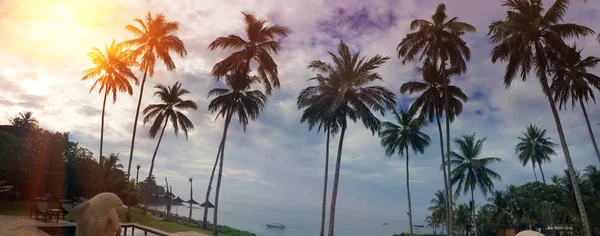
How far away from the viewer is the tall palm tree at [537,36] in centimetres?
1962

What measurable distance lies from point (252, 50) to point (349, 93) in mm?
8563

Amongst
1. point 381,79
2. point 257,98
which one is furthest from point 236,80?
point 381,79

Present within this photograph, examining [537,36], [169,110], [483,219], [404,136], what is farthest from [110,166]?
[483,219]

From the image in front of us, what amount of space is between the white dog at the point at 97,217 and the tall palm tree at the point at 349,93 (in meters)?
17.0

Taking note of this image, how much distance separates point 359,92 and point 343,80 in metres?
1.46

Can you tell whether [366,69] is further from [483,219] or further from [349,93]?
[483,219]

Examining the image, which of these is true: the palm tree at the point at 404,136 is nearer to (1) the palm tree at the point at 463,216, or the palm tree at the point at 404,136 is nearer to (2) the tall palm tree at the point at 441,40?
(2) the tall palm tree at the point at 441,40

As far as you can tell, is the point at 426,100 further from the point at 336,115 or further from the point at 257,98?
the point at 257,98

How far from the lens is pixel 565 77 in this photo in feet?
72.8

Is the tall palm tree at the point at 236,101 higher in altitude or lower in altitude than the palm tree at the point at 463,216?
higher

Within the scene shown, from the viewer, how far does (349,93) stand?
1005 inches

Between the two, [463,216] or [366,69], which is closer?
[366,69]

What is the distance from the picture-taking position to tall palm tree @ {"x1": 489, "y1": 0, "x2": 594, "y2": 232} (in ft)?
64.4

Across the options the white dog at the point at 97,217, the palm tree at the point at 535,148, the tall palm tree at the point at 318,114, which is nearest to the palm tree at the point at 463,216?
the palm tree at the point at 535,148
